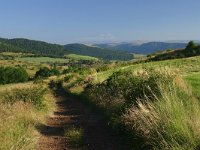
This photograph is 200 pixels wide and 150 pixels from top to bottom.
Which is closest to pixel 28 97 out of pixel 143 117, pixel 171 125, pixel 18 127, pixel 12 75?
pixel 18 127

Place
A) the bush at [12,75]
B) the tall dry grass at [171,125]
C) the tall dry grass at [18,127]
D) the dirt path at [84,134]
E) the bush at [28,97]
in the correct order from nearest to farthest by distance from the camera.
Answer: the tall dry grass at [171,125] < the tall dry grass at [18,127] < the dirt path at [84,134] < the bush at [28,97] < the bush at [12,75]

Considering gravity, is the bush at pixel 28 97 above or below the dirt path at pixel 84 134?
above

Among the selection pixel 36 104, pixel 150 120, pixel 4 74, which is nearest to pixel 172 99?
pixel 150 120

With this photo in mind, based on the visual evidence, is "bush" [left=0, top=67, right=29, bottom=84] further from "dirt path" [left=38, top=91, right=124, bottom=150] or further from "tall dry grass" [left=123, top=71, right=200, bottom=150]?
"tall dry grass" [left=123, top=71, right=200, bottom=150]

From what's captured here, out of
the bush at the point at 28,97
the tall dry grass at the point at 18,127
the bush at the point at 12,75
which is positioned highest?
the tall dry grass at the point at 18,127

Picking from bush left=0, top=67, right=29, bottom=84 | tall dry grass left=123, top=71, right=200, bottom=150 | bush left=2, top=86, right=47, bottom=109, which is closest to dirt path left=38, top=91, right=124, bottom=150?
bush left=2, top=86, right=47, bottom=109

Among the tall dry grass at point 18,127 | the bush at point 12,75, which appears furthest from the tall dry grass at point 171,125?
the bush at point 12,75

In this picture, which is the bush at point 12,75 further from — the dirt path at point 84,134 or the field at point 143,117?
the dirt path at point 84,134

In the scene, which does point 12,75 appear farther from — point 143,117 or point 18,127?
point 143,117

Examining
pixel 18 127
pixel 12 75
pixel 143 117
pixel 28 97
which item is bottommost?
pixel 12 75

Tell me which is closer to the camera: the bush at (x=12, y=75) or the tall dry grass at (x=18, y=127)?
the tall dry grass at (x=18, y=127)

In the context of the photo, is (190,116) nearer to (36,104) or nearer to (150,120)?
(150,120)

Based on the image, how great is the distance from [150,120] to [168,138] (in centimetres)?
127

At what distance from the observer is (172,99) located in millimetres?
10102
